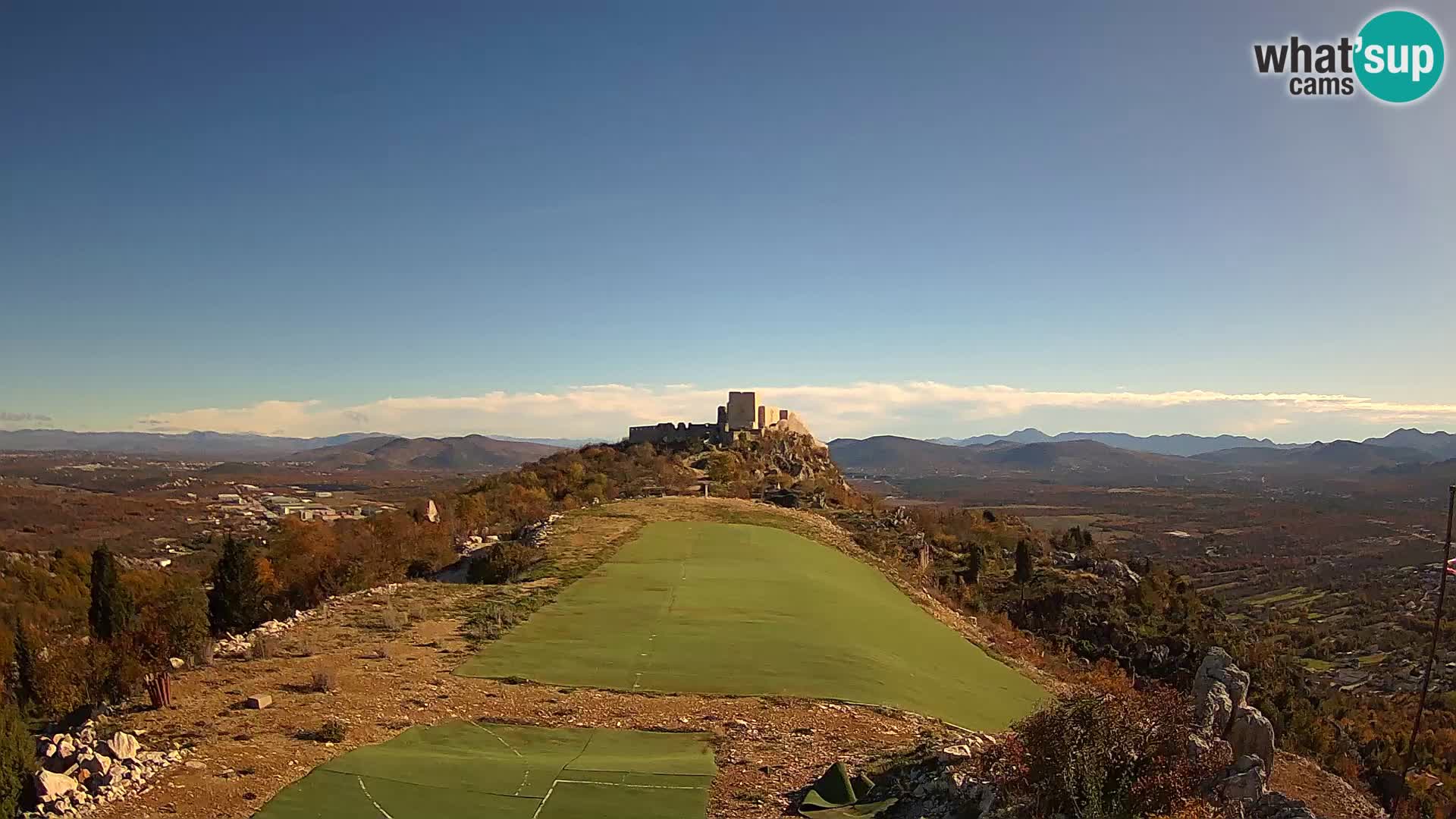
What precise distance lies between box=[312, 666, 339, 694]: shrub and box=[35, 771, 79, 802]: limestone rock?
14.0ft

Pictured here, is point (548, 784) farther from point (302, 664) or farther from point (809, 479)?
point (809, 479)

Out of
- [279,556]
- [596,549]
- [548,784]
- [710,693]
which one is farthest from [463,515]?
[548,784]

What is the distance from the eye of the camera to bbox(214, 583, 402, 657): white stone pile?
50.3 ft

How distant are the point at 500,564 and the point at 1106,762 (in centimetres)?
2023

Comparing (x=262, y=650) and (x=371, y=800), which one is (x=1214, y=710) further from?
(x=262, y=650)

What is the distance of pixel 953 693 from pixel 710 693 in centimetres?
554

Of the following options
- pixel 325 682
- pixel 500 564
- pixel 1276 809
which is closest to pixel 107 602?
pixel 500 564

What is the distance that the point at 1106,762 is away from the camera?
23.9 ft

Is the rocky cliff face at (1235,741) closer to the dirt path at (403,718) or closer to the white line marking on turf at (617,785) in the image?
the dirt path at (403,718)

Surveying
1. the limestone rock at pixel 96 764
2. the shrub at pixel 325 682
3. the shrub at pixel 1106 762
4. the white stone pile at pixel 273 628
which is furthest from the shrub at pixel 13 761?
the shrub at pixel 1106 762

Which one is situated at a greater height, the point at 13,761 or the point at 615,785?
the point at 13,761

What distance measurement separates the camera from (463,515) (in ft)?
144

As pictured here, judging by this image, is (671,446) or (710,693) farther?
(671,446)

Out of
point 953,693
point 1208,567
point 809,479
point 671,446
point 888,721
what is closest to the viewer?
point 888,721
